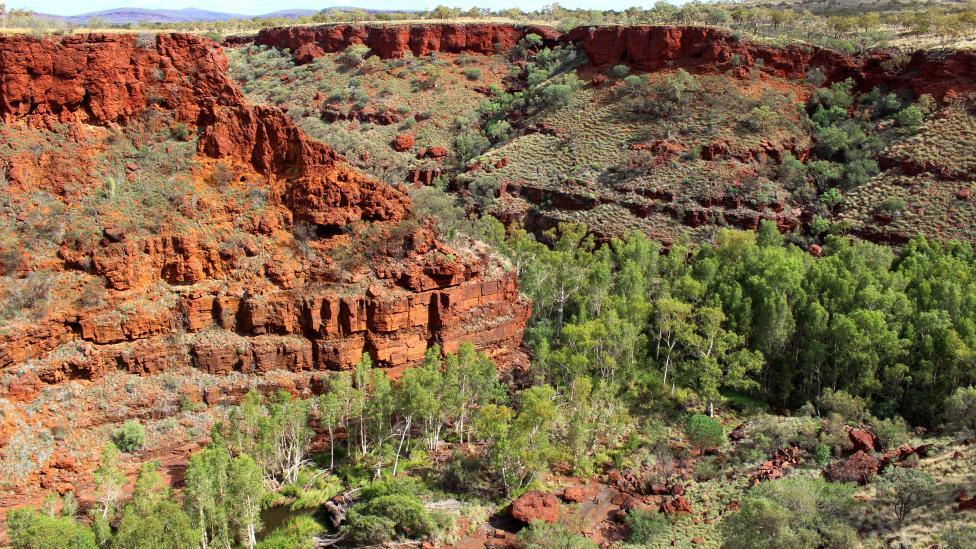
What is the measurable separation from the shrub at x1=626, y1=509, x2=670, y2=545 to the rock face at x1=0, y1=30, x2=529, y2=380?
39.1ft

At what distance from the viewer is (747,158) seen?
2329 inches

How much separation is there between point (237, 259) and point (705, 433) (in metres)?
21.6

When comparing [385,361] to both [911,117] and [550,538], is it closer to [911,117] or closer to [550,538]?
[550,538]

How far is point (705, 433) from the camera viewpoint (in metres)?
30.8

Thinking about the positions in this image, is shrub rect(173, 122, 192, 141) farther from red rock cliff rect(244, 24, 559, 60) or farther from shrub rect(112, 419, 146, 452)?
red rock cliff rect(244, 24, 559, 60)

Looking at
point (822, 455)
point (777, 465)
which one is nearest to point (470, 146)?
point (777, 465)

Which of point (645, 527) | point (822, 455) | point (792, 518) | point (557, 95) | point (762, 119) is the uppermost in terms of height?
point (557, 95)

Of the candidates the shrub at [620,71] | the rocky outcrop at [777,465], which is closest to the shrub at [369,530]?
the rocky outcrop at [777,465]

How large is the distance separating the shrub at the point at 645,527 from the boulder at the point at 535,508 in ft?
8.81

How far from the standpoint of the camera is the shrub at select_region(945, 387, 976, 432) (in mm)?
29312

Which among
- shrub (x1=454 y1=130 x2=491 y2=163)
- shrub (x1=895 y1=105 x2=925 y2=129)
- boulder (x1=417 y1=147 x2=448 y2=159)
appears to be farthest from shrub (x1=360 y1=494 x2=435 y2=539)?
shrub (x1=895 y1=105 x2=925 y2=129)

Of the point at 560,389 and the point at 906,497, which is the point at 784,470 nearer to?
the point at 906,497

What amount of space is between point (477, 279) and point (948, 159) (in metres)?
40.8

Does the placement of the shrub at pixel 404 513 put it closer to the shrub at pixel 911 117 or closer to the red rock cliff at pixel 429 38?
the shrub at pixel 911 117
